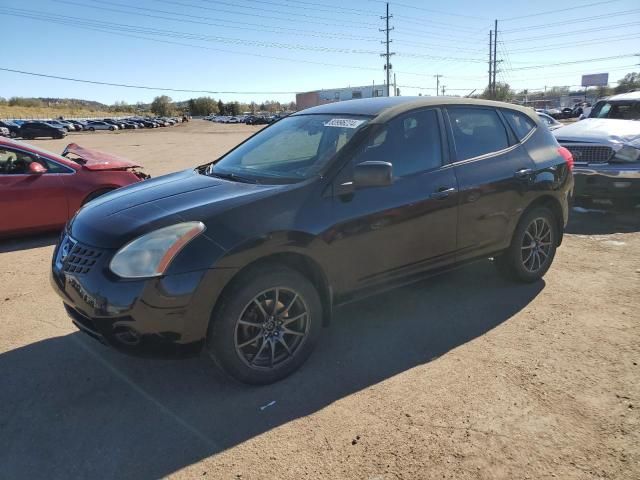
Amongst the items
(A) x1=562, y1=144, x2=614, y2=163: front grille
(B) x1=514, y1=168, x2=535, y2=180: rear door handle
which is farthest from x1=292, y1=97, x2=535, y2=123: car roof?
(A) x1=562, y1=144, x2=614, y2=163: front grille

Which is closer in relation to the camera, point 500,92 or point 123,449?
point 123,449

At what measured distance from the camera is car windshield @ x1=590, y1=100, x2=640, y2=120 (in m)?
9.62

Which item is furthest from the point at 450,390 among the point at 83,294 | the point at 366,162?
the point at 83,294

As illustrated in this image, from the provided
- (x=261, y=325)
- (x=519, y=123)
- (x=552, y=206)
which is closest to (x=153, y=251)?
(x=261, y=325)

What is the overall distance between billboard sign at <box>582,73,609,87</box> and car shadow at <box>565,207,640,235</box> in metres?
117

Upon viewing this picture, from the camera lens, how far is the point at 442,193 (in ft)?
12.9

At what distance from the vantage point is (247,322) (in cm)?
309

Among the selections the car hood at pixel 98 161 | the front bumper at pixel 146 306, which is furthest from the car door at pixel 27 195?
the front bumper at pixel 146 306

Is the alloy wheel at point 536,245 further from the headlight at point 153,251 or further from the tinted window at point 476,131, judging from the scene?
the headlight at point 153,251

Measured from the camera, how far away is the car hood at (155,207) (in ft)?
9.82

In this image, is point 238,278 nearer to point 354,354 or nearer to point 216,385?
point 216,385

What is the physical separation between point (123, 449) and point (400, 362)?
6.14 ft

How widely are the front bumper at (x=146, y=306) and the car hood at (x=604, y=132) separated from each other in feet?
24.0

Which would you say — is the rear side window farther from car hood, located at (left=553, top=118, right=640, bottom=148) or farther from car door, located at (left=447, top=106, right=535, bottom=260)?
car hood, located at (left=553, top=118, right=640, bottom=148)
